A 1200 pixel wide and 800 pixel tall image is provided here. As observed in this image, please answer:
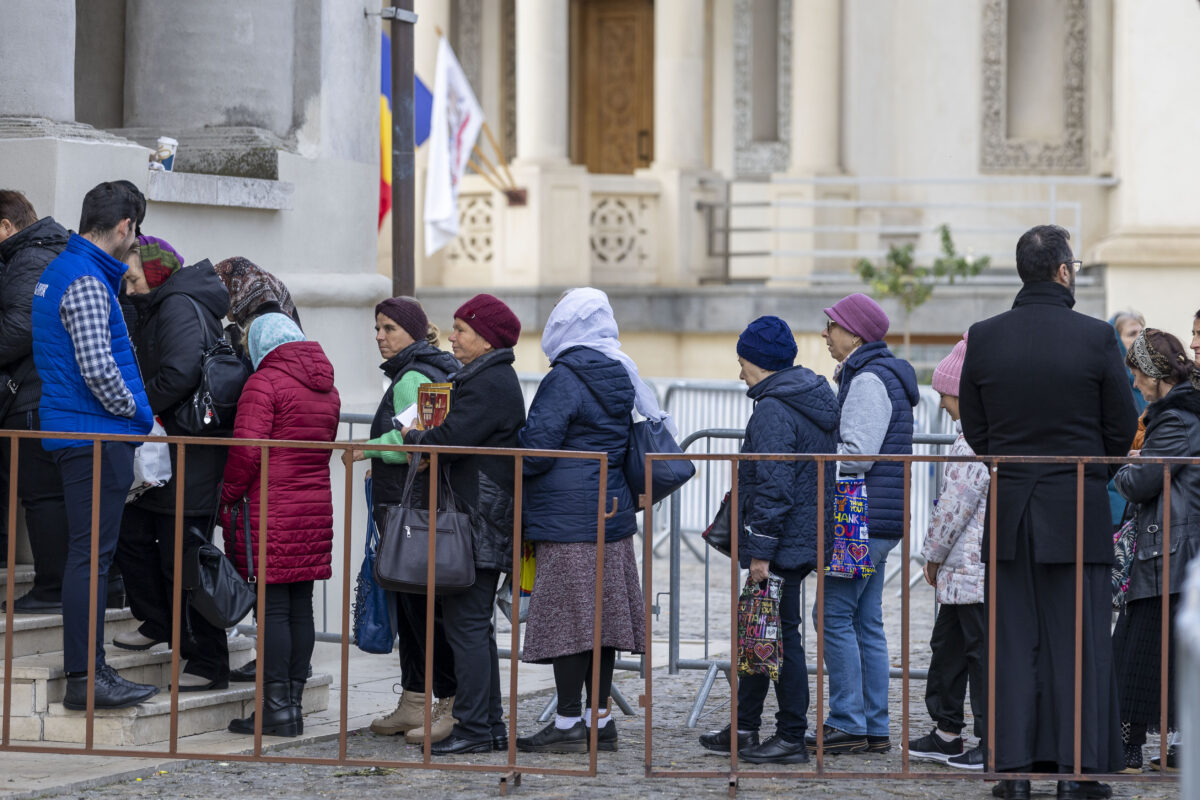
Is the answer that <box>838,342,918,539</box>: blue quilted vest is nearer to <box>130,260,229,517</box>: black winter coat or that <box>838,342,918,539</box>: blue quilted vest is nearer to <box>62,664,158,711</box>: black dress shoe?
<box>130,260,229,517</box>: black winter coat

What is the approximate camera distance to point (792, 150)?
22281 millimetres

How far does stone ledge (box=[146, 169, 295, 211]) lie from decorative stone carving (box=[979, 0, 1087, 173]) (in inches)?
574

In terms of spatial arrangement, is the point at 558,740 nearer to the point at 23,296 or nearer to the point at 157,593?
the point at 157,593

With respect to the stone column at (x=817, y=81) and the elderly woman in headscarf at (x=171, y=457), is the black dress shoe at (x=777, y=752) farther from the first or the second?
the stone column at (x=817, y=81)

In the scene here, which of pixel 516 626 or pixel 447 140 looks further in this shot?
pixel 447 140

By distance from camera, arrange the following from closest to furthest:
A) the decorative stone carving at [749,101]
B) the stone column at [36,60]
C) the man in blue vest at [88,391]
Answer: the man in blue vest at [88,391], the stone column at [36,60], the decorative stone carving at [749,101]

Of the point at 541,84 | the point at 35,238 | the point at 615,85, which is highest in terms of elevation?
the point at 615,85

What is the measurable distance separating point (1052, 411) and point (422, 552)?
2275 mm

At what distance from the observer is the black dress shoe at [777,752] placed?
6.86 metres

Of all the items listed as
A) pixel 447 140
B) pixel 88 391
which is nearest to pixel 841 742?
pixel 88 391

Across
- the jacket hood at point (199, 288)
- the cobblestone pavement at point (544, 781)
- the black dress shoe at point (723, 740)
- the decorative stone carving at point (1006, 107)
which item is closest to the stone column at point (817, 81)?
the decorative stone carving at point (1006, 107)

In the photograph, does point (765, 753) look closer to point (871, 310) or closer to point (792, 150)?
point (871, 310)

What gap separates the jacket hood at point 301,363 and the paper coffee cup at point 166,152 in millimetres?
2206

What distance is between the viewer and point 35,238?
702 centimetres
